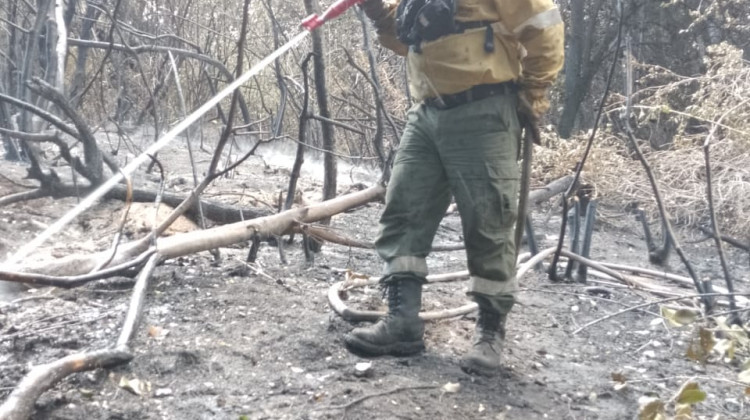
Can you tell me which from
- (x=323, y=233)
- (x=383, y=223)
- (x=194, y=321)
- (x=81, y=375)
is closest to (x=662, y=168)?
(x=323, y=233)

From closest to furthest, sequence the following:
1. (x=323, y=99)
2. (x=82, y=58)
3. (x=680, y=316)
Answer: (x=680, y=316), (x=323, y=99), (x=82, y=58)

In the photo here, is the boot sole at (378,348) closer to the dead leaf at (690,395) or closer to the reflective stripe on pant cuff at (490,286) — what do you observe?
the reflective stripe on pant cuff at (490,286)

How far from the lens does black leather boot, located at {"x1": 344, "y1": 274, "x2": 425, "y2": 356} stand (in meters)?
2.93

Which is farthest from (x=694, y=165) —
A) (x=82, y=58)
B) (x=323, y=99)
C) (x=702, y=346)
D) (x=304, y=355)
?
(x=82, y=58)

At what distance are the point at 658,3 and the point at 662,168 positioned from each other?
5.43 meters

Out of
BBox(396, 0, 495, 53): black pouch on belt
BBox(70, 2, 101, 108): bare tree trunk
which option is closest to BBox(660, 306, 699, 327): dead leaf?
BBox(396, 0, 495, 53): black pouch on belt

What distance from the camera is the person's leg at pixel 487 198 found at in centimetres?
286

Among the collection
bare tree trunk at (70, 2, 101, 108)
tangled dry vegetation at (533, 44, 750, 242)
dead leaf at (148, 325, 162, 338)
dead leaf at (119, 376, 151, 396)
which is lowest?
dead leaf at (119, 376, 151, 396)

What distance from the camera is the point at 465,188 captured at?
2893 millimetres

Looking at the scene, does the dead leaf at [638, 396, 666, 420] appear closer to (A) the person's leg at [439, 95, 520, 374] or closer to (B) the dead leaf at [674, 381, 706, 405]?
(B) the dead leaf at [674, 381, 706, 405]

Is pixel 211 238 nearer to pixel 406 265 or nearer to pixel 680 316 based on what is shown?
pixel 406 265

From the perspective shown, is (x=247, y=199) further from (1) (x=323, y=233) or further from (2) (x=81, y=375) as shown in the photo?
(2) (x=81, y=375)

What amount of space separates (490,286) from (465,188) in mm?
393

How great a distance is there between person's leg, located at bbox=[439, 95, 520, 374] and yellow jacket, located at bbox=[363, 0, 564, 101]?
10 cm
